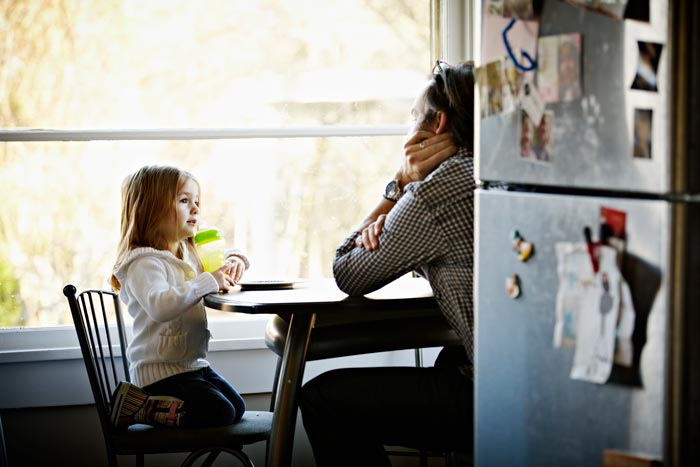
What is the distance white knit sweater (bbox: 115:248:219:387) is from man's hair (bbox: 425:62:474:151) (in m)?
0.72

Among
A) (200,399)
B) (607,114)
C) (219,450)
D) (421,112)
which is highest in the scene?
(421,112)

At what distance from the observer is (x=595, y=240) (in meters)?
1.22

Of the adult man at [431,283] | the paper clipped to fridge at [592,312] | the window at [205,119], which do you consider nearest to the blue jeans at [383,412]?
the adult man at [431,283]

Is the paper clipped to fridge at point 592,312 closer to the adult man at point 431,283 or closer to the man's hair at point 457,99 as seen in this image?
the adult man at point 431,283

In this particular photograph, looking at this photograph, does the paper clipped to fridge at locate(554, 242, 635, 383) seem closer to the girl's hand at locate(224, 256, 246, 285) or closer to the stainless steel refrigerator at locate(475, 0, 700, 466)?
the stainless steel refrigerator at locate(475, 0, 700, 466)

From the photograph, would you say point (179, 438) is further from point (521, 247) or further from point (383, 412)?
point (521, 247)

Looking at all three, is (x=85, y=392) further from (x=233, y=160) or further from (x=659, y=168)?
(x=659, y=168)

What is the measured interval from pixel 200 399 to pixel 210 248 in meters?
0.39

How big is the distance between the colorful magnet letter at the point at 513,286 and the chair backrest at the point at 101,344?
1.18 m

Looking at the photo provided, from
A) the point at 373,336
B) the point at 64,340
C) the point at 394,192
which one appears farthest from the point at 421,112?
the point at 64,340

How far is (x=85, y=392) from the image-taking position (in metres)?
2.73

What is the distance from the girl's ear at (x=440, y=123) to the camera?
2.10 metres

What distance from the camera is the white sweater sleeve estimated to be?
7.28 feet

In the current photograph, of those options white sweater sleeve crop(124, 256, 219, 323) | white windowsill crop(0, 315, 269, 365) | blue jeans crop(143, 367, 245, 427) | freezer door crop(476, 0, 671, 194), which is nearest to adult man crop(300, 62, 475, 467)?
blue jeans crop(143, 367, 245, 427)
